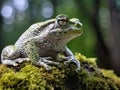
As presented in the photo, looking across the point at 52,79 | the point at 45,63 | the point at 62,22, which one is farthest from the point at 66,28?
the point at 52,79

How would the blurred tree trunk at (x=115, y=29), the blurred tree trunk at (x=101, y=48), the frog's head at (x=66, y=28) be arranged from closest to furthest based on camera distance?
the frog's head at (x=66, y=28), the blurred tree trunk at (x=115, y=29), the blurred tree trunk at (x=101, y=48)

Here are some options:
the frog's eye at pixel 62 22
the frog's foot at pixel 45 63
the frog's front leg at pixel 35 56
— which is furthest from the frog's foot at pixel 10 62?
the frog's eye at pixel 62 22

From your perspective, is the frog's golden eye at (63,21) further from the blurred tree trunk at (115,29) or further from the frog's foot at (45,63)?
the blurred tree trunk at (115,29)

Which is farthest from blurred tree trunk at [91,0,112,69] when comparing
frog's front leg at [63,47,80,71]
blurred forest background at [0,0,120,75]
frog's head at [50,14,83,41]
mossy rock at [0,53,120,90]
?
→ frog's head at [50,14,83,41]

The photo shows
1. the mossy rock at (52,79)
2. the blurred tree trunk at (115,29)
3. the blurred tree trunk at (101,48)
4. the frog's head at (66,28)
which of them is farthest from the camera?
the blurred tree trunk at (101,48)

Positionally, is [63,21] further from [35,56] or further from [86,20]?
[86,20]

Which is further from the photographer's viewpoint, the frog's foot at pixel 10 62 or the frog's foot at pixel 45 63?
the frog's foot at pixel 10 62
